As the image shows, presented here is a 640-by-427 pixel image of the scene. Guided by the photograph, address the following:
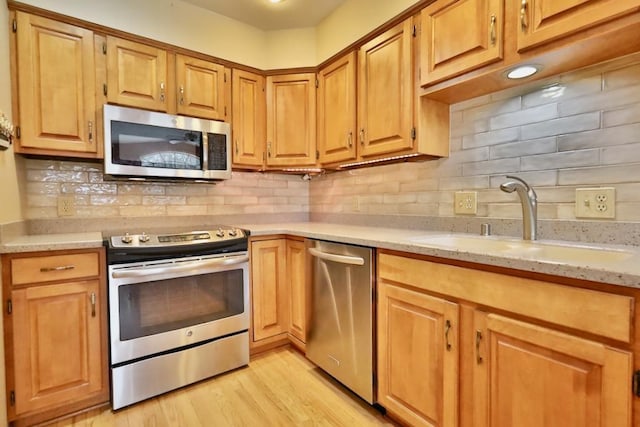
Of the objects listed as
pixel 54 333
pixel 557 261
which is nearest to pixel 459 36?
pixel 557 261

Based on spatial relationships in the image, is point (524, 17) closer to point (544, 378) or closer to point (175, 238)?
point (544, 378)

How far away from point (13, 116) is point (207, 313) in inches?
59.4

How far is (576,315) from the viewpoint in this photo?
0.88m

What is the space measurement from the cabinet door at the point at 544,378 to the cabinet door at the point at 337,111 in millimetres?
1423

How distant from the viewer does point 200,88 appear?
223 centimetres

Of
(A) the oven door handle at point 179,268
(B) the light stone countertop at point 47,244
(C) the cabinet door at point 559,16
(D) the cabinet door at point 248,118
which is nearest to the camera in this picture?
(C) the cabinet door at point 559,16

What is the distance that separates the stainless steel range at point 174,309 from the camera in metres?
1.67

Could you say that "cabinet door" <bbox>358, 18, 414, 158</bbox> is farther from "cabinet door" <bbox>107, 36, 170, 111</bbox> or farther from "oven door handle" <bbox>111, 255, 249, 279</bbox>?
"cabinet door" <bbox>107, 36, 170, 111</bbox>

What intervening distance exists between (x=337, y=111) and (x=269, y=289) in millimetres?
1362

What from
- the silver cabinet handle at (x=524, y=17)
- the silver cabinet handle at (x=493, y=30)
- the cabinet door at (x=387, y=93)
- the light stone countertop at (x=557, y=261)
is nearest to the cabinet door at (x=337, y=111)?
the cabinet door at (x=387, y=93)

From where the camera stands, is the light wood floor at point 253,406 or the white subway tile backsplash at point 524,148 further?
the light wood floor at point 253,406

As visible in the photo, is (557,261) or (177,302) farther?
(177,302)

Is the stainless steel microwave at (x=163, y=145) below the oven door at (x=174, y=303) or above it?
above

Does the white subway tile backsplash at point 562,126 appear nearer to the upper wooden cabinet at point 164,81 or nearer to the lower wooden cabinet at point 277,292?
the lower wooden cabinet at point 277,292
